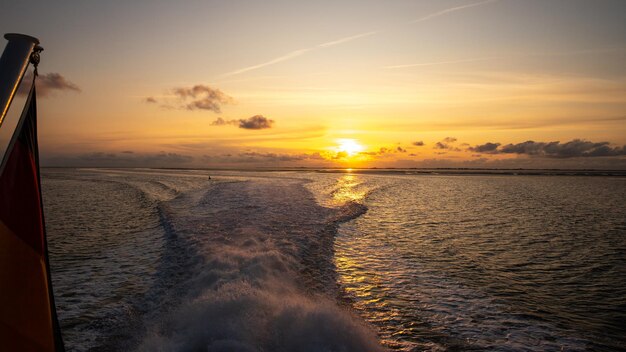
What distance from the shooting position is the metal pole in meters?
1.90

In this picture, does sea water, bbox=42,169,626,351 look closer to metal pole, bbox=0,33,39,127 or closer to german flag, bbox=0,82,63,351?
german flag, bbox=0,82,63,351

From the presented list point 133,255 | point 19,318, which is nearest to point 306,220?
point 133,255

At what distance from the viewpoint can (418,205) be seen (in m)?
31.0

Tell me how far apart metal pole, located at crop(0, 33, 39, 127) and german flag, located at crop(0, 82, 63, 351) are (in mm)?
774

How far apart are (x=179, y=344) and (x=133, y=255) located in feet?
28.8

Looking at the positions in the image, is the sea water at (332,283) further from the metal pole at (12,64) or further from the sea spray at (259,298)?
the metal pole at (12,64)

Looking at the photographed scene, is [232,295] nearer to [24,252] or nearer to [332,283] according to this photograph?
[332,283]

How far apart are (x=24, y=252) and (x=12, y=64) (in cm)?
145

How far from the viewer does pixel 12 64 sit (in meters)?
1.96

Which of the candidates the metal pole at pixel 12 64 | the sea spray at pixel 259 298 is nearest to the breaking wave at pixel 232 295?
the sea spray at pixel 259 298

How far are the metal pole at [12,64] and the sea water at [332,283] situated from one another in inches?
231

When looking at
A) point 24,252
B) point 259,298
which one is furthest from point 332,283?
point 24,252

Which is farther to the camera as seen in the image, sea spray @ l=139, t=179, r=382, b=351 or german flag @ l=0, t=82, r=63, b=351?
→ sea spray @ l=139, t=179, r=382, b=351

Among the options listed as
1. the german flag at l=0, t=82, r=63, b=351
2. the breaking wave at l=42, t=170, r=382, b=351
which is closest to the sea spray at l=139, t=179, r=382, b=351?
the breaking wave at l=42, t=170, r=382, b=351
